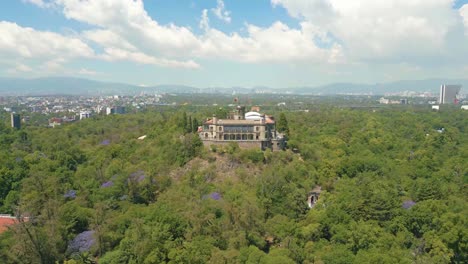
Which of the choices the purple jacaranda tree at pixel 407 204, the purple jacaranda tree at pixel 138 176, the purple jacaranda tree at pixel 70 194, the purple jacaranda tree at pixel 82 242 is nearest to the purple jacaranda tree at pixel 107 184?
the purple jacaranda tree at pixel 138 176

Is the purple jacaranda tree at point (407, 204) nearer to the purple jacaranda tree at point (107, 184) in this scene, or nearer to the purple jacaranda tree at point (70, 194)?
the purple jacaranda tree at point (107, 184)

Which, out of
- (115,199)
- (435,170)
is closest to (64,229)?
(115,199)

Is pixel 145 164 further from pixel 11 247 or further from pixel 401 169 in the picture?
pixel 401 169

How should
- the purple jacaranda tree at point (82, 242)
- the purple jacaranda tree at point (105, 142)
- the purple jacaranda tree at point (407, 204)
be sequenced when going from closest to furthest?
the purple jacaranda tree at point (82, 242) → the purple jacaranda tree at point (407, 204) → the purple jacaranda tree at point (105, 142)

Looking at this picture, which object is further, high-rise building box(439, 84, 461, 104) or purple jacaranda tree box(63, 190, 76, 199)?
high-rise building box(439, 84, 461, 104)

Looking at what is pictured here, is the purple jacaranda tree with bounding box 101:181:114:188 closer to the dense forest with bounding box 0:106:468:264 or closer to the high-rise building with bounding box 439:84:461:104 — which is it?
the dense forest with bounding box 0:106:468:264

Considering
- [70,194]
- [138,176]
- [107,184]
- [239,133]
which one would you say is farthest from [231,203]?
[70,194]

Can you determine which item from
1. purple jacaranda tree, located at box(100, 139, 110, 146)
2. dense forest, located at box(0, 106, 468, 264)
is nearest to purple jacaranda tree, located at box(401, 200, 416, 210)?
dense forest, located at box(0, 106, 468, 264)

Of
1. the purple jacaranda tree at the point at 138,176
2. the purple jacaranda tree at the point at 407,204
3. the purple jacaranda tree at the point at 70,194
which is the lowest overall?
the purple jacaranda tree at the point at 407,204
